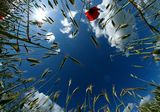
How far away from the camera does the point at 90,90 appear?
7.07 feet

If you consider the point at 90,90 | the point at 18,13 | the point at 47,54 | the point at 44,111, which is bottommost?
the point at 44,111

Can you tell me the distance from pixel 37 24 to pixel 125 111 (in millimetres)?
1788

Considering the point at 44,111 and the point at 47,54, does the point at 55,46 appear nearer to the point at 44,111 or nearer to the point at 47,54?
the point at 47,54

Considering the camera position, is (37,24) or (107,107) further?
(37,24)

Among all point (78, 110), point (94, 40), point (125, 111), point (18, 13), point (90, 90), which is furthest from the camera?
point (18, 13)

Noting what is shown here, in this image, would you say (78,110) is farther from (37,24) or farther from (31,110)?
(37,24)

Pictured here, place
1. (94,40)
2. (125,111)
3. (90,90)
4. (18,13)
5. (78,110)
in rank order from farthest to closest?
(18,13), (125,111), (90,90), (78,110), (94,40)

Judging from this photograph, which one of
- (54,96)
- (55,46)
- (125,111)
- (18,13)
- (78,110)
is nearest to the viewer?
(78,110)

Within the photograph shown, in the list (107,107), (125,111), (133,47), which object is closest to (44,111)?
(107,107)

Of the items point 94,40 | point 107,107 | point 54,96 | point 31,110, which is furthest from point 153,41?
point 31,110

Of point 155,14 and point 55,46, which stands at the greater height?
point 155,14

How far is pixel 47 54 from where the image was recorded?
2.19 metres

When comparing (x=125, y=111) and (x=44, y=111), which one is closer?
(x=44, y=111)

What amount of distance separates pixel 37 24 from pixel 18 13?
12.6 inches
